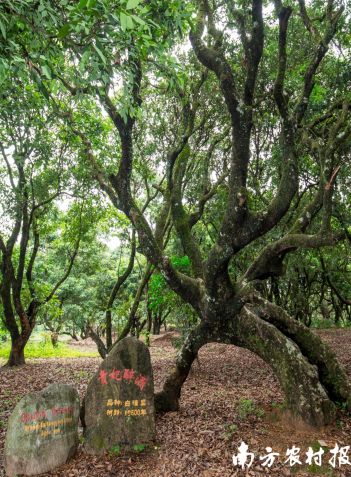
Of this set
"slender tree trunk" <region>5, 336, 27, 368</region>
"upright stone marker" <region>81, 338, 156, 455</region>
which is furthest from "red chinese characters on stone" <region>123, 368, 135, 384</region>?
"slender tree trunk" <region>5, 336, 27, 368</region>

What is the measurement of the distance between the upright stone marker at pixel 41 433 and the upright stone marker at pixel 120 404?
0.27m

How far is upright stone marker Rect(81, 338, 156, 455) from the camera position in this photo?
4625 millimetres

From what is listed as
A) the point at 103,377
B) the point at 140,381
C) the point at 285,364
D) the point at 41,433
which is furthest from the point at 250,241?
the point at 41,433

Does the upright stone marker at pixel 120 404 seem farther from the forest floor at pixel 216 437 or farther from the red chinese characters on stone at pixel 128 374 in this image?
the forest floor at pixel 216 437

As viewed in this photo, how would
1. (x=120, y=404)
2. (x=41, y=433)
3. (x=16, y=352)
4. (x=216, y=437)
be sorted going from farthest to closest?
(x=16, y=352) → (x=120, y=404) → (x=216, y=437) → (x=41, y=433)

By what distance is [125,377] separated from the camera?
490cm

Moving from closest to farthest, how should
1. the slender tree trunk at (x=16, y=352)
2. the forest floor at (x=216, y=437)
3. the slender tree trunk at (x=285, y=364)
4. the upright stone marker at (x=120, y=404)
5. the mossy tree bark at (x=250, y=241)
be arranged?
the forest floor at (x=216, y=437)
the slender tree trunk at (x=285, y=364)
the upright stone marker at (x=120, y=404)
the mossy tree bark at (x=250, y=241)
the slender tree trunk at (x=16, y=352)

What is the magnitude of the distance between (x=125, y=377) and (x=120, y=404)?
1.24ft

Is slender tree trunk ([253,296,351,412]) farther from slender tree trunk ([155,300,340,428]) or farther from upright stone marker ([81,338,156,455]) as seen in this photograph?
upright stone marker ([81,338,156,455])

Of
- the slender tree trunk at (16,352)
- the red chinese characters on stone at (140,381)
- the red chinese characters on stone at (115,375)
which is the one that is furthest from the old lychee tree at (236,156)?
the slender tree trunk at (16,352)

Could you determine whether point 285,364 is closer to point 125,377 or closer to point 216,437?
point 216,437

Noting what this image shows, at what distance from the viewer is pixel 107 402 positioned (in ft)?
15.6

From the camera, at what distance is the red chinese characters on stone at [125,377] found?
15.9 ft

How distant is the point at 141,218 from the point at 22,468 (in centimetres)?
408
